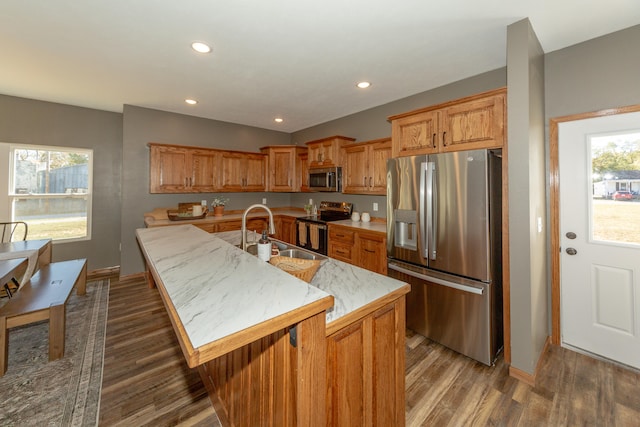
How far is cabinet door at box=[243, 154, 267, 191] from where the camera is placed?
5022mm

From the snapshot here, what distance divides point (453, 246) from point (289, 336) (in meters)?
1.84

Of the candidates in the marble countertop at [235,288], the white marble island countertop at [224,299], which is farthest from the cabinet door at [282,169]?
the white marble island countertop at [224,299]

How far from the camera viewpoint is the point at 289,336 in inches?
38.5

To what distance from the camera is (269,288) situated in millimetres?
1085

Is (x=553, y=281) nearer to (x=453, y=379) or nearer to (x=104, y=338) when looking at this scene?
(x=453, y=379)

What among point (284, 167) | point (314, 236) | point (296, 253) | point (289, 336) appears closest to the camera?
point (289, 336)

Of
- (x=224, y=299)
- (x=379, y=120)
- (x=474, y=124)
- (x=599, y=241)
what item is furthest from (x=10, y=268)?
(x=599, y=241)

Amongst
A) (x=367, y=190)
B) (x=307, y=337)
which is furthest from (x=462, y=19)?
(x=307, y=337)

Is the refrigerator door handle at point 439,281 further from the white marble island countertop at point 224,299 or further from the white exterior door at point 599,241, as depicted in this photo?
the white marble island countertop at point 224,299

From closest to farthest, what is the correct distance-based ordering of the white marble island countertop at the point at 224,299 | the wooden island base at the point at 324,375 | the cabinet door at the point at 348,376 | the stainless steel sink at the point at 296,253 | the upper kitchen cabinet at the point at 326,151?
1. the white marble island countertop at the point at 224,299
2. the wooden island base at the point at 324,375
3. the cabinet door at the point at 348,376
4. the stainless steel sink at the point at 296,253
5. the upper kitchen cabinet at the point at 326,151

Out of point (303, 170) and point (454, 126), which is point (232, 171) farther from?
point (454, 126)

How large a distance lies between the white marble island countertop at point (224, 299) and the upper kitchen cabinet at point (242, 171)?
330 centimetres

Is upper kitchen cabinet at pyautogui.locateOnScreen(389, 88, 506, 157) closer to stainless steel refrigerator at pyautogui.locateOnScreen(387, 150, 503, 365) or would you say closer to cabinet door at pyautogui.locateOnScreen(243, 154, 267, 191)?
stainless steel refrigerator at pyautogui.locateOnScreen(387, 150, 503, 365)

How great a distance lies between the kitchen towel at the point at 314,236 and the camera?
408 cm
